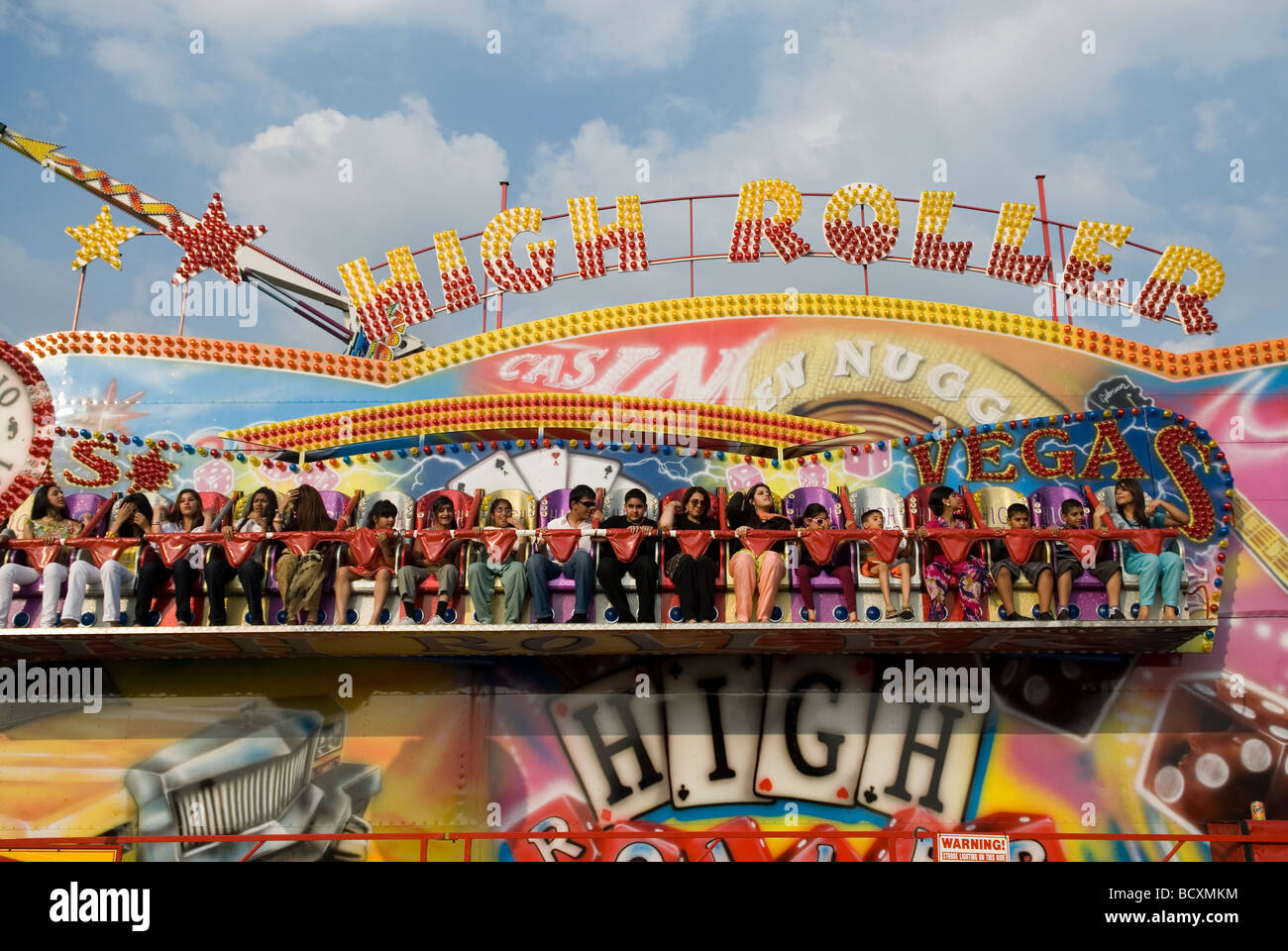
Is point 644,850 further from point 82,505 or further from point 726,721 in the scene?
point 82,505

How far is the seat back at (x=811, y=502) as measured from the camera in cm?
1074

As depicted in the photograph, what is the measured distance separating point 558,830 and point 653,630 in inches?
93.5

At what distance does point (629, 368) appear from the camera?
12.9 metres

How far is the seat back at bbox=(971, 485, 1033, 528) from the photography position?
1084 centimetres

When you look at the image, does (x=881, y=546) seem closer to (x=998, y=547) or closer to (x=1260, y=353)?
(x=998, y=547)

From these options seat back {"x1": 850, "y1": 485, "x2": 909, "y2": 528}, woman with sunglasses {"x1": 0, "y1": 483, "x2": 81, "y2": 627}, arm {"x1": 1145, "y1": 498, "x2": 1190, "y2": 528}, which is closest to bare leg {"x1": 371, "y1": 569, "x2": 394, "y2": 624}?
woman with sunglasses {"x1": 0, "y1": 483, "x2": 81, "y2": 627}

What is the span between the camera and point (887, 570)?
9.68 metres

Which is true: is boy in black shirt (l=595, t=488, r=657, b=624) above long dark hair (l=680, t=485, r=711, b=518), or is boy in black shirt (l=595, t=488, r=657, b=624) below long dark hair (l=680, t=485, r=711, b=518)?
below

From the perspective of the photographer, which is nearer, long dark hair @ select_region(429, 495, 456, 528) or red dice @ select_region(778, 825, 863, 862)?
red dice @ select_region(778, 825, 863, 862)

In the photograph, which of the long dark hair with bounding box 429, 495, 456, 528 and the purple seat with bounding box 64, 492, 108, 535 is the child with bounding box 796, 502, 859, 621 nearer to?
the long dark hair with bounding box 429, 495, 456, 528

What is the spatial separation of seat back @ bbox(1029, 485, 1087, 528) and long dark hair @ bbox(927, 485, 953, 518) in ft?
3.43

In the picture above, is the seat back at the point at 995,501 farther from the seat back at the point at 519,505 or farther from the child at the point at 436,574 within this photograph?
the child at the point at 436,574

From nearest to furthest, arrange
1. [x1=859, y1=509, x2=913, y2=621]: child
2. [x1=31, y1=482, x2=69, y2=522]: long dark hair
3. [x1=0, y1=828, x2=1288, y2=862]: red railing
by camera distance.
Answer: [x1=0, y1=828, x2=1288, y2=862]: red railing
[x1=859, y1=509, x2=913, y2=621]: child
[x1=31, y1=482, x2=69, y2=522]: long dark hair

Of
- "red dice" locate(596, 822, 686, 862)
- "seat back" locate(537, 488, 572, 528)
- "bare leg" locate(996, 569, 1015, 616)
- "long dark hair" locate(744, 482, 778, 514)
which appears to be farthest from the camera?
"seat back" locate(537, 488, 572, 528)
